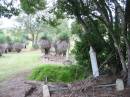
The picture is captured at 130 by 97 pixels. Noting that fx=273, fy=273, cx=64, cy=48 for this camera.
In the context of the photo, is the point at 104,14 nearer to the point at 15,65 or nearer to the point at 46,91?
the point at 46,91

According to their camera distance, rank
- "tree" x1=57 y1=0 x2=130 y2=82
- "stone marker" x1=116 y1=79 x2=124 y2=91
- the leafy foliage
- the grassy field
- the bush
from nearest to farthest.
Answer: "stone marker" x1=116 y1=79 x2=124 y2=91
"tree" x1=57 y1=0 x2=130 y2=82
the leafy foliage
the bush
the grassy field

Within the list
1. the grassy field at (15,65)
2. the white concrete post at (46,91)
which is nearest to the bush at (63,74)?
the white concrete post at (46,91)

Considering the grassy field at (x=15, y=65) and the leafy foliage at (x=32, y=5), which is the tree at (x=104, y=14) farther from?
the grassy field at (x=15, y=65)

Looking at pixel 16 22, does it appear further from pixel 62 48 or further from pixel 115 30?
pixel 115 30

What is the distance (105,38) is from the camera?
950cm

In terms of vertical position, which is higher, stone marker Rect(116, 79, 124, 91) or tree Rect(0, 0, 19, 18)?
tree Rect(0, 0, 19, 18)

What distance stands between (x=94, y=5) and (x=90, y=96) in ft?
9.38

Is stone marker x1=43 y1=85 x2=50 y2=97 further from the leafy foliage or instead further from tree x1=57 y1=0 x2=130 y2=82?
the leafy foliage

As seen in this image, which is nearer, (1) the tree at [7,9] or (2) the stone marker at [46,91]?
(2) the stone marker at [46,91]

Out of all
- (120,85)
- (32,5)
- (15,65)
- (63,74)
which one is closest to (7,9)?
(32,5)

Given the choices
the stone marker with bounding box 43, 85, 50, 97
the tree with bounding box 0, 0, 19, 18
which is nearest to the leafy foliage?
the tree with bounding box 0, 0, 19, 18

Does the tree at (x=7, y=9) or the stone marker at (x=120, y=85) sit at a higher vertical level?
the tree at (x=7, y=9)

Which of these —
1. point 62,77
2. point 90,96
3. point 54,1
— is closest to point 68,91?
point 90,96

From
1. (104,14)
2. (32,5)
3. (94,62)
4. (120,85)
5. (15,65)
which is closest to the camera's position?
(120,85)
